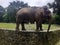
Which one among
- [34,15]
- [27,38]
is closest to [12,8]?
[27,38]

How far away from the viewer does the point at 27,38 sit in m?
6.61

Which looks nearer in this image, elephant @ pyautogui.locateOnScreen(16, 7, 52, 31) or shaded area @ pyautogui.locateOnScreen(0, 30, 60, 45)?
elephant @ pyautogui.locateOnScreen(16, 7, 52, 31)

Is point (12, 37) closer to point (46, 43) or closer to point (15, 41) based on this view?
point (15, 41)

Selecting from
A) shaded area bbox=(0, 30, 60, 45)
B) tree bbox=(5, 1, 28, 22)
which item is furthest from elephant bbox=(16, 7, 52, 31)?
tree bbox=(5, 1, 28, 22)

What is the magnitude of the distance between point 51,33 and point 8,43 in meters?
1.48

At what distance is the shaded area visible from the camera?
21.4 ft

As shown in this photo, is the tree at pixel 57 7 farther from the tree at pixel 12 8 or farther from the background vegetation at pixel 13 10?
the tree at pixel 12 8

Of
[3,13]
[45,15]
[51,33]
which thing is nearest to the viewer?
[45,15]

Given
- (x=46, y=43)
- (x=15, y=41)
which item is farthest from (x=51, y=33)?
(x=15, y=41)

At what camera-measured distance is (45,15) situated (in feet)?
19.9

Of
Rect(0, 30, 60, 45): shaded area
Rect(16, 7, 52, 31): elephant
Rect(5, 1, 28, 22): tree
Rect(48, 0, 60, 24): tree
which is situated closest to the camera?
Rect(16, 7, 52, 31): elephant

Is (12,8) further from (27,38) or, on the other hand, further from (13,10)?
(27,38)

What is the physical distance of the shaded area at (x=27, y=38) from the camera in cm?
653

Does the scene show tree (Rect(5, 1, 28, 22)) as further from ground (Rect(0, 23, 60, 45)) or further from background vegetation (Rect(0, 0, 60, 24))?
ground (Rect(0, 23, 60, 45))
